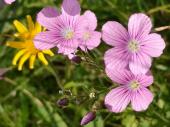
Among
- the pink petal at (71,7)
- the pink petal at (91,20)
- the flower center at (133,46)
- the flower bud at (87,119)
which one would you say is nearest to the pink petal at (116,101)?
the flower bud at (87,119)

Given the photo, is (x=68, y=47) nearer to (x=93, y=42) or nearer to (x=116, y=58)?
(x=93, y=42)

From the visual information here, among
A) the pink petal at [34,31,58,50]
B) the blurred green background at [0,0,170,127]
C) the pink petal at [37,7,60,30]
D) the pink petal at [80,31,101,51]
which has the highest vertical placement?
the pink petal at [37,7,60,30]

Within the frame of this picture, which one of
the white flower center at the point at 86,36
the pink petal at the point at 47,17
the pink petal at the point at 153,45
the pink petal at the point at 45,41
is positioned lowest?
the pink petal at the point at 153,45

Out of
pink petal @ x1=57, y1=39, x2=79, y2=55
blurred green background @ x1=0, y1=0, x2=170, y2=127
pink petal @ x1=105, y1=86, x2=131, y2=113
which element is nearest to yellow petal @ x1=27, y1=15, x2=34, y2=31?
blurred green background @ x1=0, y1=0, x2=170, y2=127

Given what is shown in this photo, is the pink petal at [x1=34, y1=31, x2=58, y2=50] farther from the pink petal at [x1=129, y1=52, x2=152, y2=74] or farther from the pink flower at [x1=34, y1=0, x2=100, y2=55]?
the pink petal at [x1=129, y1=52, x2=152, y2=74]

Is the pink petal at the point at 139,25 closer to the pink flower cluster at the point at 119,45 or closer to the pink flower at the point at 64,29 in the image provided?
the pink flower cluster at the point at 119,45

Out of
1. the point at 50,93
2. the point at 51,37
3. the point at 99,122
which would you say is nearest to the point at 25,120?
the point at 50,93
